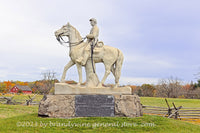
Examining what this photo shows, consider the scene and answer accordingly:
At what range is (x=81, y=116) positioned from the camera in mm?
7730

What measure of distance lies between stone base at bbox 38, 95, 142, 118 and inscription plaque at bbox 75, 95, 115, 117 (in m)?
0.15

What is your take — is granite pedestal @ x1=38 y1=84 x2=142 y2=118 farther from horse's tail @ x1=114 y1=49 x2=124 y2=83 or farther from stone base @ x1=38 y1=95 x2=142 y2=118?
horse's tail @ x1=114 y1=49 x2=124 y2=83

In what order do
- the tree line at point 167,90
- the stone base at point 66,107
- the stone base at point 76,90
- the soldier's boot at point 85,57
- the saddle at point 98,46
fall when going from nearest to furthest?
the stone base at point 66,107
the stone base at point 76,90
the soldier's boot at point 85,57
the saddle at point 98,46
the tree line at point 167,90

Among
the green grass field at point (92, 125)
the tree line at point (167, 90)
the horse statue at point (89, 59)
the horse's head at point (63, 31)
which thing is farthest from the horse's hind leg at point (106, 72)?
the tree line at point (167, 90)

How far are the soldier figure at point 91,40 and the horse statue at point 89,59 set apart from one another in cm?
19

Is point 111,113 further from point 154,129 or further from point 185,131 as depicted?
point 185,131

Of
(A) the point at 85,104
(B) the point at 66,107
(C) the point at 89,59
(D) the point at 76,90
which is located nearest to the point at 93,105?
(A) the point at 85,104

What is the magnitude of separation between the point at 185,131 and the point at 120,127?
2.39m

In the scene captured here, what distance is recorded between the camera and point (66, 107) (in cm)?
774

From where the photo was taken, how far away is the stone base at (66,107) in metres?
7.71

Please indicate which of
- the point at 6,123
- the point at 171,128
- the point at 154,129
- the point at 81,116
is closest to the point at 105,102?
the point at 81,116

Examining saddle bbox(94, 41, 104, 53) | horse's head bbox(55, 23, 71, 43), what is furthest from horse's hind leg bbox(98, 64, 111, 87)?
horse's head bbox(55, 23, 71, 43)

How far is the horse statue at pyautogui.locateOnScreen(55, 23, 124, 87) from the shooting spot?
848cm

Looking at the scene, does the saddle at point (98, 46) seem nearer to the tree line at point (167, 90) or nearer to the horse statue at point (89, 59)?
the horse statue at point (89, 59)
